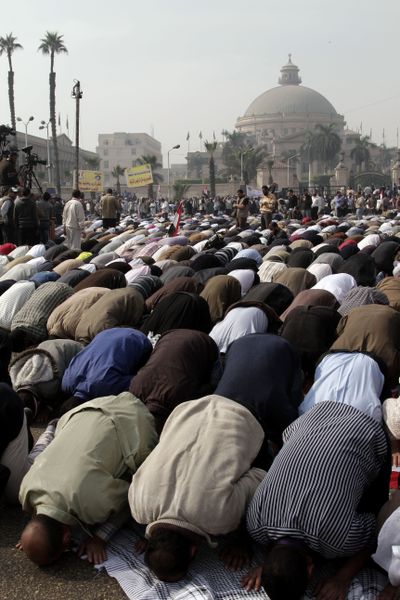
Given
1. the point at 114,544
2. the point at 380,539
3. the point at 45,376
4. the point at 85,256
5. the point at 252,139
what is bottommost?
the point at 114,544

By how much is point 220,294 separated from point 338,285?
1151 millimetres

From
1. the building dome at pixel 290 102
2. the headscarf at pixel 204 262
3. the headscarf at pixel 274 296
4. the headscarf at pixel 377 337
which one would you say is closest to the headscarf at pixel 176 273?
the headscarf at pixel 204 262

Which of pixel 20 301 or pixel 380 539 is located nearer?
pixel 380 539

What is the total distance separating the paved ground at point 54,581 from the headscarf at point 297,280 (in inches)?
172

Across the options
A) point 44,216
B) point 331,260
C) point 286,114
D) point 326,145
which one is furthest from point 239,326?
point 286,114

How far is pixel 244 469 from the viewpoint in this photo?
10.9 feet

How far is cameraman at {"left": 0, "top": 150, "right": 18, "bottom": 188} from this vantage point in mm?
12680

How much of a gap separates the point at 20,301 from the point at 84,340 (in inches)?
57.5

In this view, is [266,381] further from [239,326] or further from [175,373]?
[239,326]

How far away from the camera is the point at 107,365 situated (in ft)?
15.3

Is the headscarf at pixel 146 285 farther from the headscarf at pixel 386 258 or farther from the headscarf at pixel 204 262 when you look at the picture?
the headscarf at pixel 386 258

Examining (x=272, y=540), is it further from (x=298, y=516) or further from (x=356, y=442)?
(x=356, y=442)

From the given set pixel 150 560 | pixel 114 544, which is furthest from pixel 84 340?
pixel 150 560

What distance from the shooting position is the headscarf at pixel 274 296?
21.2 feet
